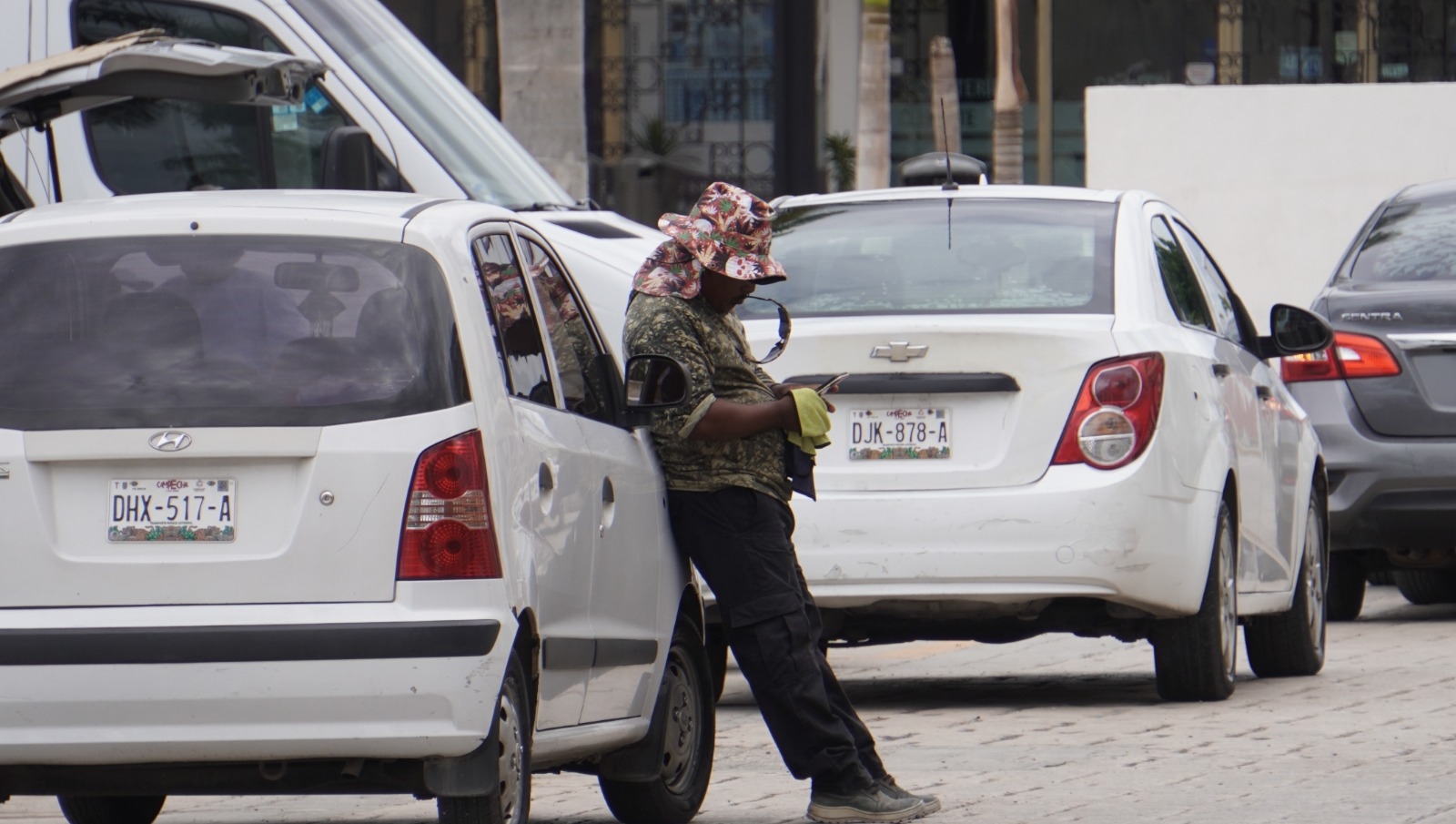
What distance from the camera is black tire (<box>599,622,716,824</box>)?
668cm

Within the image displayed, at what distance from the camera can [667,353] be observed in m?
6.49

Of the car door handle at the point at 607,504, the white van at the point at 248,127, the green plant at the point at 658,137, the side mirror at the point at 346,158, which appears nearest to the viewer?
the car door handle at the point at 607,504

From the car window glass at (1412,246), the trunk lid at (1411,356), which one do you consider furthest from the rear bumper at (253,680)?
the car window glass at (1412,246)

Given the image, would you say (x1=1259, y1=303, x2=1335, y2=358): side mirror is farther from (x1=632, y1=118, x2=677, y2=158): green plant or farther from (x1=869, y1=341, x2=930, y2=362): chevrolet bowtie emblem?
(x1=632, y1=118, x2=677, y2=158): green plant

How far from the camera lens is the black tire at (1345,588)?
489 inches

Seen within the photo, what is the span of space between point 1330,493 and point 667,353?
5.73 m

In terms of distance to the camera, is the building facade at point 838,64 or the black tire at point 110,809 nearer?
the black tire at point 110,809

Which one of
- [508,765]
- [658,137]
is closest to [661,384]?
[508,765]

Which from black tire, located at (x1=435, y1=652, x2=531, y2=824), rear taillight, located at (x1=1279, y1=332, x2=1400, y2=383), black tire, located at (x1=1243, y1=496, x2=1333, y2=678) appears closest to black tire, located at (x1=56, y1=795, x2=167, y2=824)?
black tire, located at (x1=435, y1=652, x2=531, y2=824)

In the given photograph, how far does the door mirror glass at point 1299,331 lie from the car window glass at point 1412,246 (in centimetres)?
191

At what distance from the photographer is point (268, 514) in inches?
208

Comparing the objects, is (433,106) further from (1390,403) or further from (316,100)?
(1390,403)

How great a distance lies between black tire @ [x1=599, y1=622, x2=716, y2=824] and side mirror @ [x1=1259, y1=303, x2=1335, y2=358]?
3731 mm

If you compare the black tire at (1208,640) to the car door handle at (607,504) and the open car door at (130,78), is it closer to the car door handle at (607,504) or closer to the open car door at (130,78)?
the car door handle at (607,504)
